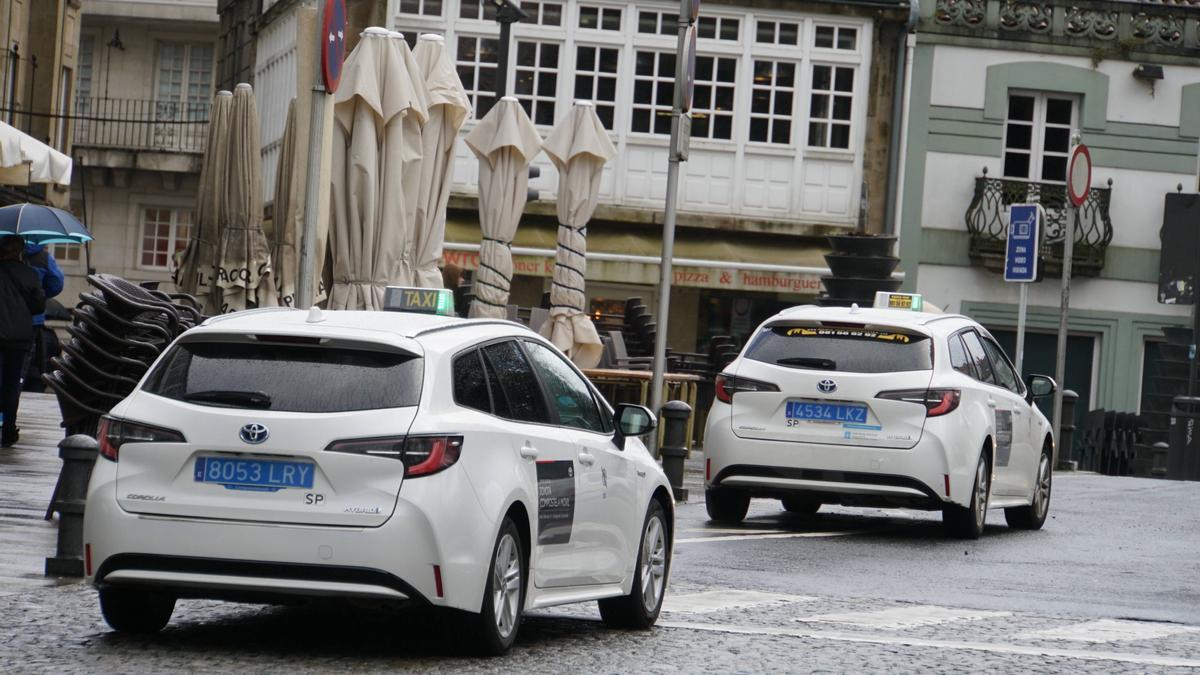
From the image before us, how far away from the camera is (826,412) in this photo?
587 inches

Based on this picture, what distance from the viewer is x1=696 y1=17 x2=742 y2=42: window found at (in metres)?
37.8

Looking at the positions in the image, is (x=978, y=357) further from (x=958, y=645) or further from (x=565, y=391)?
(x=565, y=391)

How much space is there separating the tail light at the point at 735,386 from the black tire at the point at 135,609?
710cm

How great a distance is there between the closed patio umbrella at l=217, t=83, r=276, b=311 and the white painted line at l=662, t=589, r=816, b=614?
9382mm

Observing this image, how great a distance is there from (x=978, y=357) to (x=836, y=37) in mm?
22719

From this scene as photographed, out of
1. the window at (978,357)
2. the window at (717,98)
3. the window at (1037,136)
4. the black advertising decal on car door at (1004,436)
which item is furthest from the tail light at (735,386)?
the window at (1037,136)

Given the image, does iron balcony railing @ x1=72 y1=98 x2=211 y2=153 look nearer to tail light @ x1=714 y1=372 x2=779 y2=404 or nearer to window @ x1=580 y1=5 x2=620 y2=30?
window @ x1=580 y1=5 x2=620 y2=30

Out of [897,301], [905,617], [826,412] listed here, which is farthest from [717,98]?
[905,617]

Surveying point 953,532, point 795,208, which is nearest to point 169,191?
point 795,208

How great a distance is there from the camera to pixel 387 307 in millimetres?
11367

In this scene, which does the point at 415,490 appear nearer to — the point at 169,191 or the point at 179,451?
the point at 179,451

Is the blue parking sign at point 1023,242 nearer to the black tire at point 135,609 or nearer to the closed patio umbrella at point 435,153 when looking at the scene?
the closed patio umbrella at point 435,153

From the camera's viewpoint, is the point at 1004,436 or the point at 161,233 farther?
the point at 161,233

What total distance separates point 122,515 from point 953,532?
8521 mm
